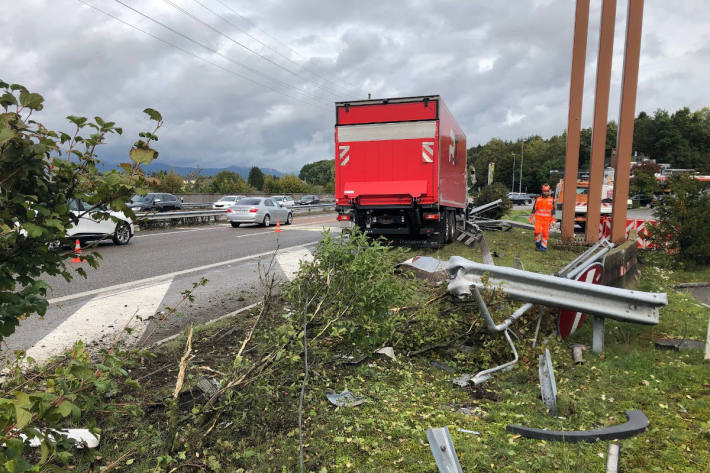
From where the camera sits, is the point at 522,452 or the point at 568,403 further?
the point at 568,403

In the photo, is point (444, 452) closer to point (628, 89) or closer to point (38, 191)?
point (38, 191)

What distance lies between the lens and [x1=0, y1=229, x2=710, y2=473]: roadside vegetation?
2.45 meters

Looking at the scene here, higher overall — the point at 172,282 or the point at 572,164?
the point at 572,164

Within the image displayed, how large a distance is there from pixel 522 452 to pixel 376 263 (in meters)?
1.88

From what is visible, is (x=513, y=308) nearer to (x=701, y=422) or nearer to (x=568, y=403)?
(x=568, y=403)

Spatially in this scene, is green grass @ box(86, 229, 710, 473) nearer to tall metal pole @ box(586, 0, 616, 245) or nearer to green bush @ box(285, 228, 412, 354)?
green bush @ box(285, 228, 412, 354)

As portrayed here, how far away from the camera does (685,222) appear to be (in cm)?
945

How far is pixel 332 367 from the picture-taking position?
3656mm

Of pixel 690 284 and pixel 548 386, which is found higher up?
pixel 548 386

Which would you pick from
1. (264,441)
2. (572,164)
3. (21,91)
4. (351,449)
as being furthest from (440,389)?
(572,164)

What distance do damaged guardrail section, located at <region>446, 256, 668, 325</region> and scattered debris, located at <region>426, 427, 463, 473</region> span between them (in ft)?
5.75

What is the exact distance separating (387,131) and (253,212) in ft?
38.4

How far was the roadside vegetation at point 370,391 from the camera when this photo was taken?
2.45 metres

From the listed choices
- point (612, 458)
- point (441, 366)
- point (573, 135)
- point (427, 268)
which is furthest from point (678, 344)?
point (573, 135)
